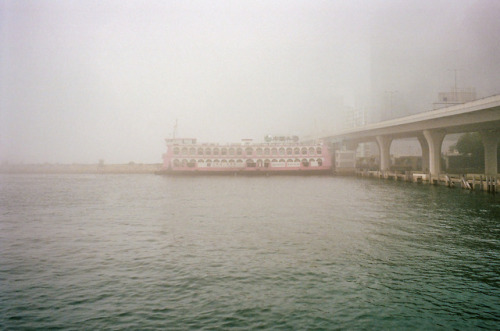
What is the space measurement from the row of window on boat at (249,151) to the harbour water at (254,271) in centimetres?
6196

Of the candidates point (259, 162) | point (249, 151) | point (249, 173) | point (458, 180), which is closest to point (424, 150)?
point (458, 180)

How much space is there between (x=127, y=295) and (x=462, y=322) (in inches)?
380

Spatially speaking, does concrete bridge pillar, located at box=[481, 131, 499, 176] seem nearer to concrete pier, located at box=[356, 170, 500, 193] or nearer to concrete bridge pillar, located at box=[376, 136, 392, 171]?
concrete pier, located at box=[356, 170, 500, 193]

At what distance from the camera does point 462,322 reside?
9.49 meters

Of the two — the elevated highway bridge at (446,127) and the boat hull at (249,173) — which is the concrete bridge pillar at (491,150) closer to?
the elevated highway bridge at (446,127)

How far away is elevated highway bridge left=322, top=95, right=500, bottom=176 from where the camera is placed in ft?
136

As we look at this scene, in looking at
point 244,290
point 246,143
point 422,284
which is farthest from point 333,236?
point 246,143

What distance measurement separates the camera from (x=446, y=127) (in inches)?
2068

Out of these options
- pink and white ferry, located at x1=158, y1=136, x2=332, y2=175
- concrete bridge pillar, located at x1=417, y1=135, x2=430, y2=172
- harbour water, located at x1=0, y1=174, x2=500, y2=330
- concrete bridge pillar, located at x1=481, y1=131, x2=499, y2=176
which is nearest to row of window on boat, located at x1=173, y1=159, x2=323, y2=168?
pink and white ferry, located at x1=158, y1=136, x2=332, y2=175

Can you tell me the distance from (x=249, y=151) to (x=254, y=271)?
76942 millimetres

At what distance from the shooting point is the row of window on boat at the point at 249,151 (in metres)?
87.9

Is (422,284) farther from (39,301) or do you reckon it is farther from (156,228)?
(156,228)

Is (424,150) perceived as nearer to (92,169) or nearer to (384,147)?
(384,147)

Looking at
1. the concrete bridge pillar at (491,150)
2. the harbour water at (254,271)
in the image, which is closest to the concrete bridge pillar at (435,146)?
the concrete bridge pillar at (491,150)
